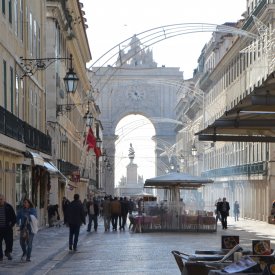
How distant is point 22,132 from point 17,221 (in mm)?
9767

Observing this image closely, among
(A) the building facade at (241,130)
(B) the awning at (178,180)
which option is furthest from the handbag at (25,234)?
(B) the awning at (178,180)

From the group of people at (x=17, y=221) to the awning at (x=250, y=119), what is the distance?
4522 millimetres

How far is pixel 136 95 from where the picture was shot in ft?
505

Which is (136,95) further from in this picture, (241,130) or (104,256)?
(241,130)

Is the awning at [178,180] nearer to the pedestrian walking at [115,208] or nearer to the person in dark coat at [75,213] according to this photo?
the pedestrian walking at [115,208]

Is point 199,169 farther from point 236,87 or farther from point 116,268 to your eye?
point 116,268

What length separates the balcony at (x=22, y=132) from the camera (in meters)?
26.8

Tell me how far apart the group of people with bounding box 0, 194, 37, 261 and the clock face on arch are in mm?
131161

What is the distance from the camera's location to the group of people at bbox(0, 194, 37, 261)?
20953 mm

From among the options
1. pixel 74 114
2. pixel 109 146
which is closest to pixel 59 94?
pixel 74 114

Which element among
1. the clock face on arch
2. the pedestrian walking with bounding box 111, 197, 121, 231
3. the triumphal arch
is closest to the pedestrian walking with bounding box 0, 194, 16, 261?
the pedestrian walking with bounding box 111, 197, 121, 231

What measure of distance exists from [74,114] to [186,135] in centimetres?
5101

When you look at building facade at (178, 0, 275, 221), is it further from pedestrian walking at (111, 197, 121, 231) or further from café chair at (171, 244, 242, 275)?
café chair at (171, 244, 242, 275)

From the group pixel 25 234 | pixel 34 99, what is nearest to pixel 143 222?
pixel 34 99
